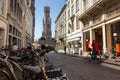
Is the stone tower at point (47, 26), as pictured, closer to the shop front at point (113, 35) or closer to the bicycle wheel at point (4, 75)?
the shop front at point (113, 35)

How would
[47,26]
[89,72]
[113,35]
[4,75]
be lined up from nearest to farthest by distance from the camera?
[4,75]
[89,72]
[113,35]
[47,26]

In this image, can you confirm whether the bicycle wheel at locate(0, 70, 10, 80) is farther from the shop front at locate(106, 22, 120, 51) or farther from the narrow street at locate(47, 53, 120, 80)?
the shop front at locate(106, 22, 120, 51)

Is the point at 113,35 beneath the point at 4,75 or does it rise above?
above

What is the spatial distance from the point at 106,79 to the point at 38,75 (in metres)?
3.48

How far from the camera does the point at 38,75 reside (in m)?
4.16

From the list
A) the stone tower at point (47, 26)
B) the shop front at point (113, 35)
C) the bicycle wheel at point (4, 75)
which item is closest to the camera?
the bicycle wheel at point (4, 75)

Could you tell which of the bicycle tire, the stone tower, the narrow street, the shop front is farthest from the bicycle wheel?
the stone tower

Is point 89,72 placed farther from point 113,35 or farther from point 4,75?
point 113,35

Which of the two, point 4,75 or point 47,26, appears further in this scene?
point 47,26

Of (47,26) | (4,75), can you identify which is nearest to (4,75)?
(4,75)

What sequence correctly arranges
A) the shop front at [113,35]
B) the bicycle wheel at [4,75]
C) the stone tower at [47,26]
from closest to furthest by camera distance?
the bicycle wheel at [4,75]
the shop front at [113,35]
the stone tower at [47,26]

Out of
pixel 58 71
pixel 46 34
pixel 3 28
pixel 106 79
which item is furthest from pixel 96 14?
pixel 46 34

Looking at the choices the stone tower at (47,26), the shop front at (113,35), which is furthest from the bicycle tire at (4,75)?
the stone tower at (47,26)

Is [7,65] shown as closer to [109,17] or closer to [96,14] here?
[109,17]
